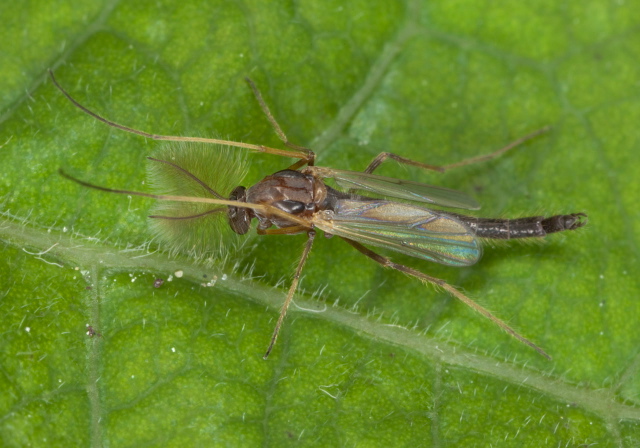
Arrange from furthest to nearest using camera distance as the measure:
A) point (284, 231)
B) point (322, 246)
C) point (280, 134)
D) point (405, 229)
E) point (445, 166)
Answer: point (445, 166) < point (322, 246) < point (280, 134) < point (405, 229) < point (284, 231)

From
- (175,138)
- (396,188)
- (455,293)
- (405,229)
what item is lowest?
(455,293)

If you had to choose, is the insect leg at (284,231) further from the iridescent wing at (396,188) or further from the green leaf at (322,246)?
the iridescent wing at (396,188)

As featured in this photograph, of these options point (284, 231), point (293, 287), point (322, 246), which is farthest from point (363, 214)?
point (293, 287)

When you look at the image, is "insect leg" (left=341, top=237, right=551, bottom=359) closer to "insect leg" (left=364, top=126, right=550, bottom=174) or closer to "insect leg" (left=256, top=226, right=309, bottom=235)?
"insect leg" (left=256, top=226, right=309, bottom=235)

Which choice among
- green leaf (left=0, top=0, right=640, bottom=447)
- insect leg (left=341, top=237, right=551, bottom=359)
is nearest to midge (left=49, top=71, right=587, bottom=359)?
insect leg (left=341, top=237, right=551, bottom=359)

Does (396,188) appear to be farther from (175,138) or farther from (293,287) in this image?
(175,138)

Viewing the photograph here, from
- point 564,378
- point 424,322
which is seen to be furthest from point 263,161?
point 564,378

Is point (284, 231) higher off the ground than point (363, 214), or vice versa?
point (363, 214)
